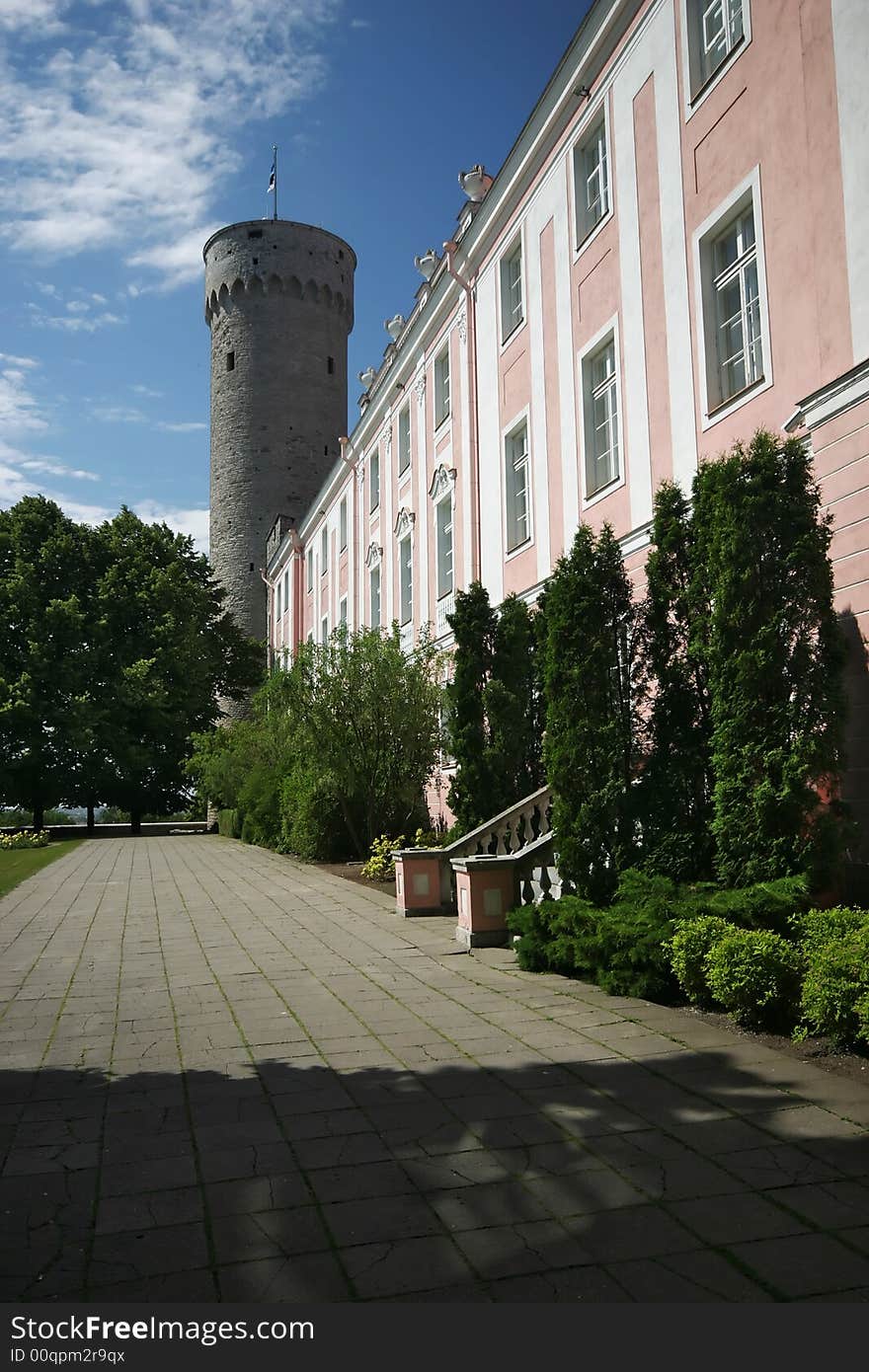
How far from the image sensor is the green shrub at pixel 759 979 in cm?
591

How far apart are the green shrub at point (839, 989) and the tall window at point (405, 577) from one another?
58.7 ft

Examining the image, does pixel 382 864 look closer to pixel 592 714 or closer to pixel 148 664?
pixel 592 714

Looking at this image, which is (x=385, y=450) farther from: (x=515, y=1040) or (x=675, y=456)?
(x=515, y=1040)

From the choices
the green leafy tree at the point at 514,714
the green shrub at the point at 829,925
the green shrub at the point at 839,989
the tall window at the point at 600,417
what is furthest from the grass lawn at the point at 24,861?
the green shrub at the point at 839,989

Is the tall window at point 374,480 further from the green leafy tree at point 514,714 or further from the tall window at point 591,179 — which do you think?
the green leafy tree at point 514,714

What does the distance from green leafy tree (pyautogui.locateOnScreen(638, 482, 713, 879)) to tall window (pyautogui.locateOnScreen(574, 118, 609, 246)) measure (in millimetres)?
6702

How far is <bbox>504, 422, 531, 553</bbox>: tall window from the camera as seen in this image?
1633 cm

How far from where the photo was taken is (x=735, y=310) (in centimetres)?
1065

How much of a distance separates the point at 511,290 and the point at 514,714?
805cm

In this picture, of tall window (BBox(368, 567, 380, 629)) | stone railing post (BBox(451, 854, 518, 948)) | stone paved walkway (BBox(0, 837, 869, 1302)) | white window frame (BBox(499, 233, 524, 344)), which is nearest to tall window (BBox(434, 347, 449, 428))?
white window frame (BBox(499, 233, 524, 344))

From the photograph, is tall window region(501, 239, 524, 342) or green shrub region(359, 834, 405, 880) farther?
tall window region(501, 239, 524, 342)

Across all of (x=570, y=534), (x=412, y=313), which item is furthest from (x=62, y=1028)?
(x=412, y=313)

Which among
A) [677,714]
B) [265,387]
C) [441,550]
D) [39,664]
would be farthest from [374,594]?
[265,387]

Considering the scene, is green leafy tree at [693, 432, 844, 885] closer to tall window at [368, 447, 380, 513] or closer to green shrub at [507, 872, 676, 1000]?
green shrub at [507, 872, 676, 1000]
